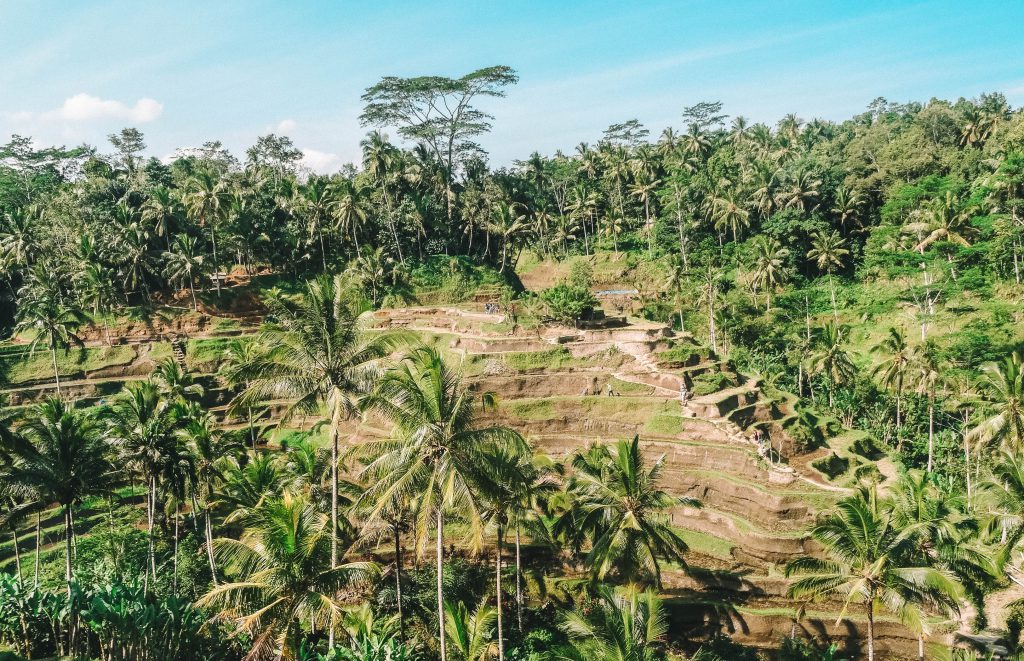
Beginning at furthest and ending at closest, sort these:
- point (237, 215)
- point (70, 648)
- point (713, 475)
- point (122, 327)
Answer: point (237, 215), point (122, 327), point (713, 475), point (70, 648)

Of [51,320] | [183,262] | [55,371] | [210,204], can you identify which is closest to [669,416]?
[51,320]

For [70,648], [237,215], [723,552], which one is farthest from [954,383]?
[237,215]

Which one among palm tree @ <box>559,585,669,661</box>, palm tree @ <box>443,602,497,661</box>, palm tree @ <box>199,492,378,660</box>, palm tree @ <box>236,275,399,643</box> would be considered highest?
palm tree @ <box>236,275,399,643</box>

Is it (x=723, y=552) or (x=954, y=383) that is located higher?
(x=954, y=383)

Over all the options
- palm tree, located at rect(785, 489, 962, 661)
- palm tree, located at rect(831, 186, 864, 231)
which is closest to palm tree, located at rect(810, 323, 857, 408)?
palm tree, located at rect(831, 186, 864, 231)

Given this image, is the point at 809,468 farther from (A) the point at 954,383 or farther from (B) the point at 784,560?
(A) the point at 954,383

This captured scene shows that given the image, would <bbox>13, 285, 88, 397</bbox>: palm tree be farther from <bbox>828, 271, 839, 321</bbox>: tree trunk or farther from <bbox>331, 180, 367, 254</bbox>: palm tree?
<bbox>828, 271, 839, 321</bbox>: tree trunk

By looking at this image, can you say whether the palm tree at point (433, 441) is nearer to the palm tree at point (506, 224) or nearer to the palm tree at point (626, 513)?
the palm tree at point (626, 513)
